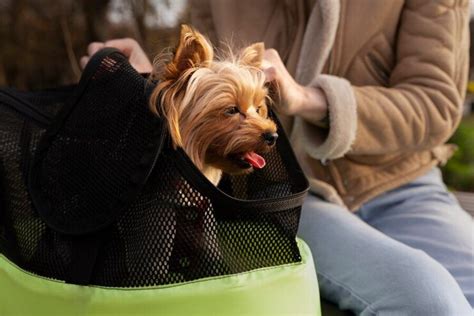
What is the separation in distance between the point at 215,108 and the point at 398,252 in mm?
567

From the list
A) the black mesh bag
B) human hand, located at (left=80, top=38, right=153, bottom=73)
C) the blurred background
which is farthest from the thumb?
the blurred background

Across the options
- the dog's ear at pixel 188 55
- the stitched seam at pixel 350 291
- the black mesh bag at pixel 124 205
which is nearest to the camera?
the black mesh bag at pixel 124 205

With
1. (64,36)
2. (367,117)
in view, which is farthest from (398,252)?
(64,36)

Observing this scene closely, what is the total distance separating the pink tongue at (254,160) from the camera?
114 centimetres

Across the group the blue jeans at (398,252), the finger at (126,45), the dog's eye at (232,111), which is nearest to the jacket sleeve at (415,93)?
the blue jeans at (398,252)

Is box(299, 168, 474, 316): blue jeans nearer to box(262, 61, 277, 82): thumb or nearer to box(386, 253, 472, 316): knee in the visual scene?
box(386, 253, 472, 316): knee

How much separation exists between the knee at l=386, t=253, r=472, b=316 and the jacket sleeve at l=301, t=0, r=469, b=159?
0.40 meters

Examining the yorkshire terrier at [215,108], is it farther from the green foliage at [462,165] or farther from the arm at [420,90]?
the green foliage at [462,165]

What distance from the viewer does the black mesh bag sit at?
0.94m

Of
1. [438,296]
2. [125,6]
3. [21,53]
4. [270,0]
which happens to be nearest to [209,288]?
[438,296]

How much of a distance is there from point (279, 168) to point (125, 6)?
2.90 m

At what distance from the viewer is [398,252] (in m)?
1.35

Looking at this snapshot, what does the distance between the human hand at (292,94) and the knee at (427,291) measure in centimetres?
45

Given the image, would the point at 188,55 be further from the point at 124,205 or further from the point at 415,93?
the point at 415,93
